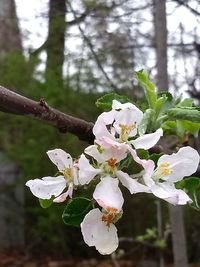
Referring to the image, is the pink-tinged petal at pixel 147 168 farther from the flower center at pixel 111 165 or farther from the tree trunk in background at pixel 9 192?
the tree trunk in background at pixel 9 192

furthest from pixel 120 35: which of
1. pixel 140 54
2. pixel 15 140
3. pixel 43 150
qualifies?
pixel 15 140

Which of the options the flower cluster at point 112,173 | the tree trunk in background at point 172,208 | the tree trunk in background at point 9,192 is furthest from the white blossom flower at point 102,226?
the tree trunk in background at point 9,192

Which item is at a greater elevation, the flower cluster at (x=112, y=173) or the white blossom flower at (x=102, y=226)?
the flower cluster at (x=112, y=173)

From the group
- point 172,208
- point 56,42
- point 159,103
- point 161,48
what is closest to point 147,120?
point 159,103

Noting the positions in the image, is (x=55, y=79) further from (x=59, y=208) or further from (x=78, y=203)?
(x=78, y=203)

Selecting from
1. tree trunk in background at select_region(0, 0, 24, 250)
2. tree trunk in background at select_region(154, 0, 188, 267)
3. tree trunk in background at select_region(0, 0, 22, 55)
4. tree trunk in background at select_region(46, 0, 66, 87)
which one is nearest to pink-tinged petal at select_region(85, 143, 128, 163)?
tree trunk in background at select_region(154, 0, 188, 267)

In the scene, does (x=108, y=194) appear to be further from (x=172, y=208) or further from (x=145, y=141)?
(x=172, y=208)

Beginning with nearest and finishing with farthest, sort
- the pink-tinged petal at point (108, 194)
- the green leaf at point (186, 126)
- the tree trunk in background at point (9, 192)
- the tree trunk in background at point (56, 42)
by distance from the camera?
the pink-tinged petal at point (108, 194)
the green leaf at point (186, 126)
the tree trunk in background at point (56, 42)
the tree trunk in background at point (9, 192)

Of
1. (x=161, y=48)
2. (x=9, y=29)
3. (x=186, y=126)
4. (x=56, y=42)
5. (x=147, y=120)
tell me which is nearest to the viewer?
(x=147, y=120)
